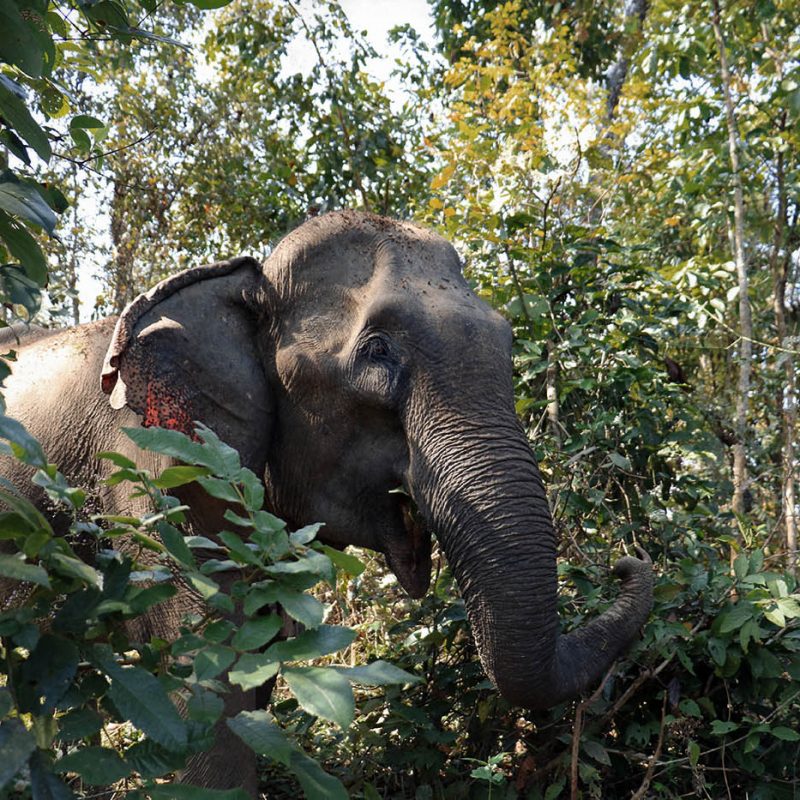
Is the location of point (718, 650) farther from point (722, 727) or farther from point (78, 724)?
point (78, 724)

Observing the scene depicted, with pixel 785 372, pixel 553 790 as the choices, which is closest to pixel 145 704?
pixel 553 790

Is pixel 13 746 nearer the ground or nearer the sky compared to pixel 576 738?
nearer the ground

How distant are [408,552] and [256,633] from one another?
1976mm

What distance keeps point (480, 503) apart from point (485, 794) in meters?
1.10

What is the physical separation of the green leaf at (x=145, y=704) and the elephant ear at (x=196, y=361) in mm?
1797

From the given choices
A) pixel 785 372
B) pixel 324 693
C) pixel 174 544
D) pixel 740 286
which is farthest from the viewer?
pixel 785 372

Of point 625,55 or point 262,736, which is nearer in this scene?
point 262,736

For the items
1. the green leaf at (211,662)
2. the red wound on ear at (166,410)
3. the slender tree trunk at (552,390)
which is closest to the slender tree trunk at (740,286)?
the slender tree trunk at (552,390)

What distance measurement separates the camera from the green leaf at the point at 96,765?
→ 1.49 meters

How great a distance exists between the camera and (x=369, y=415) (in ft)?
11.2

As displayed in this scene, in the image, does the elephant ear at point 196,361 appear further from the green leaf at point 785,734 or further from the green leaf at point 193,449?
the green leaf at point 785,734

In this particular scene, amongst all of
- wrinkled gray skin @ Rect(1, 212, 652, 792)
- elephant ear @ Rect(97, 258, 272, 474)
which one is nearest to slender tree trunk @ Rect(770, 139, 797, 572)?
wrinkled gray skin @ Rect(1, 212, 652, 792)

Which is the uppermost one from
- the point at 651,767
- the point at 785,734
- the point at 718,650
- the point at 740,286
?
the point at 740,286

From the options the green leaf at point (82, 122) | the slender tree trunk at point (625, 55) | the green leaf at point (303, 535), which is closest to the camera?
the green leaf at point (303, 535)
